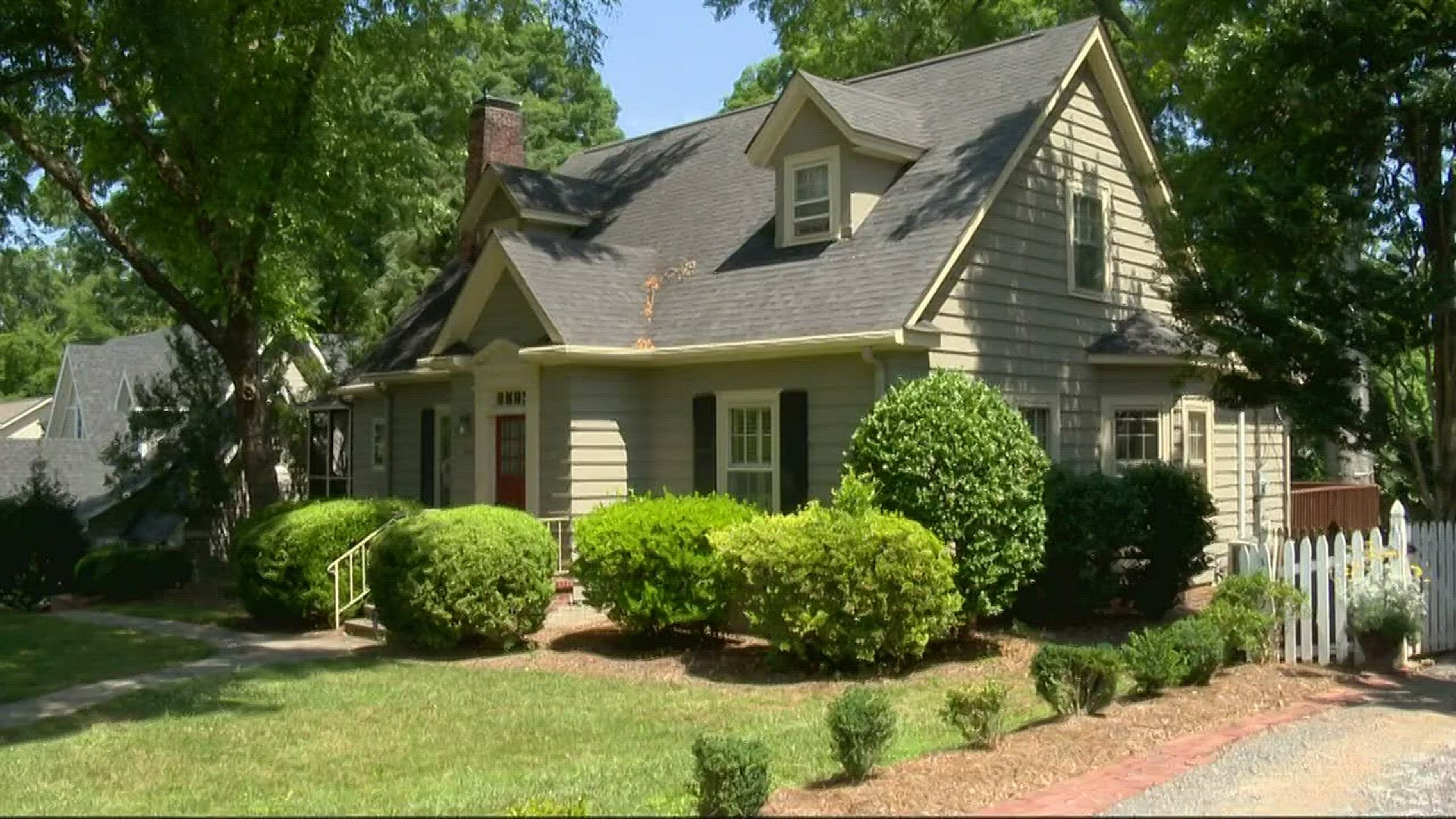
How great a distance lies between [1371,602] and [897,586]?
13.5 ft

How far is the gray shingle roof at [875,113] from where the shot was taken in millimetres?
16297

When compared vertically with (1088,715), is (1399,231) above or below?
above

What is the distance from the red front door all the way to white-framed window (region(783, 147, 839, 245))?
454 centimetres

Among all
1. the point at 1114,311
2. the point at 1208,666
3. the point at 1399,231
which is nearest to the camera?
the point at 1208,666

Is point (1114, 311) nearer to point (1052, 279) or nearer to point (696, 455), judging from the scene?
point (1052, 279)

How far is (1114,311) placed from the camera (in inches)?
711

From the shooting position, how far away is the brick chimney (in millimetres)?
23391

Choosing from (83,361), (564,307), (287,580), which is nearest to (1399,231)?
(564,307)

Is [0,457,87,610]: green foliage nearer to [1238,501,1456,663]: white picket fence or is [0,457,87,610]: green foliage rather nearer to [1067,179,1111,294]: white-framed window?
[1067,179,1111,294]: white-framed window

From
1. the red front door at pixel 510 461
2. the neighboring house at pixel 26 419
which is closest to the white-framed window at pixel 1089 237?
the red front door at pixel 510 461

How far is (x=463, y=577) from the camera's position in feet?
42.9

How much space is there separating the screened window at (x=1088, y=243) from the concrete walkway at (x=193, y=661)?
10.4 meters

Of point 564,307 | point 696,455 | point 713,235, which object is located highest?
point 713,235

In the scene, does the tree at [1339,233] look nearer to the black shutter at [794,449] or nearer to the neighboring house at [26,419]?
the black shutter at [794,449]
